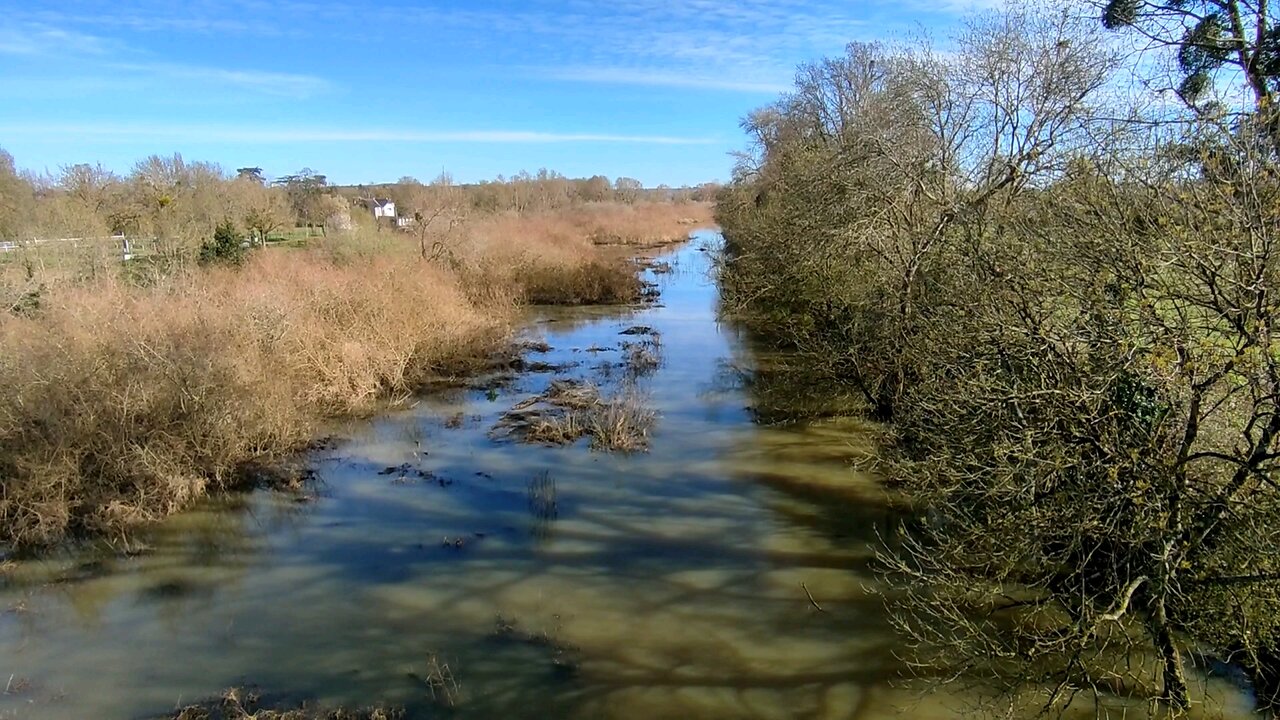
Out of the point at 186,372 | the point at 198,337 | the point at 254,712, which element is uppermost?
the point at 198,337

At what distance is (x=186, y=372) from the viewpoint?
36.6ft

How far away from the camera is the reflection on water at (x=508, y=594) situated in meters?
6.82

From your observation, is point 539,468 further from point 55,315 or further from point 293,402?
point 55,315

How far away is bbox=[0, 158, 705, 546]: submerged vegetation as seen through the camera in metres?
10.2

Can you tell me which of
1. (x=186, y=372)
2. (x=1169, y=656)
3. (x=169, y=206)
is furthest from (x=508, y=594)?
(x=169, y=206)

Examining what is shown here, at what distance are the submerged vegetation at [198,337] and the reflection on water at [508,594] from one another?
38.3 inches

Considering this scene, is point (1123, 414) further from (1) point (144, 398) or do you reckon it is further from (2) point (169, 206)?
(2) point (169, 206)

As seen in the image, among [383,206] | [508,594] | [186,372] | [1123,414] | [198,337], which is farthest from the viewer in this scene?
[383,206]

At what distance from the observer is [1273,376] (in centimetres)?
426

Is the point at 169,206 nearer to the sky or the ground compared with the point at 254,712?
nearer to the sky

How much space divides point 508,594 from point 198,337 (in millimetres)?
6848

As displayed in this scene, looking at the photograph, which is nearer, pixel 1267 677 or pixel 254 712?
pixel 1267 677

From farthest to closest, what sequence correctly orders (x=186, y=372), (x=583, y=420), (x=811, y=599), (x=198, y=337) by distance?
(x=583, y=420)
(x=198, y=337)
(x=186, y=372)
(x=811, y=599)

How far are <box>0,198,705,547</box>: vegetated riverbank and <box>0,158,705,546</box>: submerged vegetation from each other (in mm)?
29
